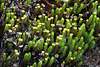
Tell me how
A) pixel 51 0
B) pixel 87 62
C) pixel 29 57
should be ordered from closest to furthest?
pixel 29 57 < pixel 87 62 < pixel 51 0

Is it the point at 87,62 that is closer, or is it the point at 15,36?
the point at 15,36

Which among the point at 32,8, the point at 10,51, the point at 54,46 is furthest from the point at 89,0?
the point at 10,51

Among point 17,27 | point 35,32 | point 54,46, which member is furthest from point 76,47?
point 17,27

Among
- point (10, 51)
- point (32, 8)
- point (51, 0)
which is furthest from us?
point (51, 0)

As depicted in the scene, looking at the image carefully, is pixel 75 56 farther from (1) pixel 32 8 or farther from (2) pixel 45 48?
(1) pixel 32 8

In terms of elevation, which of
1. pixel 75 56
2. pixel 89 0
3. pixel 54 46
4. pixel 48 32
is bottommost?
pixel 75 56

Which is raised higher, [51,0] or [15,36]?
[51,0]
